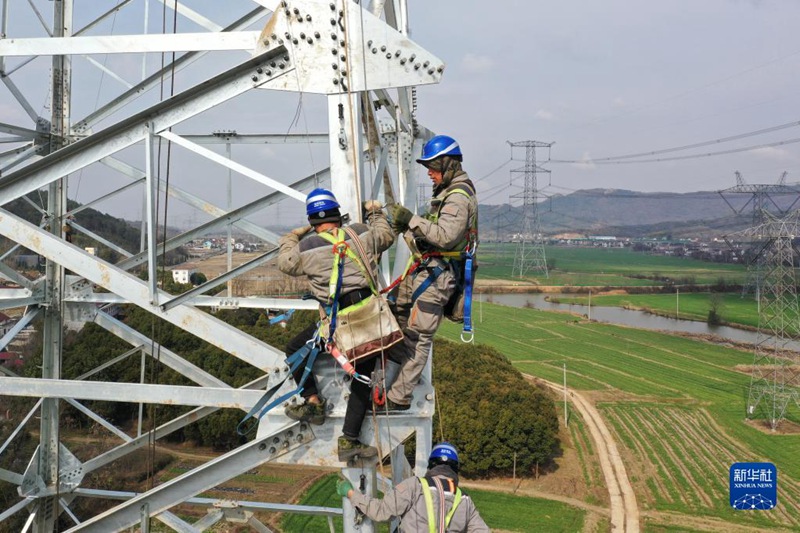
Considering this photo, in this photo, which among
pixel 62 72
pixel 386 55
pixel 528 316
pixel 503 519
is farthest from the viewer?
pixel 528 316

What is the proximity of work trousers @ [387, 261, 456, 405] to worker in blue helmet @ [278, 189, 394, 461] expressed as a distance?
27cm

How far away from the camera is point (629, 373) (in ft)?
191

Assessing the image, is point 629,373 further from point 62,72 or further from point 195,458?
point 62,72

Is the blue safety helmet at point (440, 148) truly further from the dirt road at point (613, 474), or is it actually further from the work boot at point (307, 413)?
the dirt road at point (613, 474)

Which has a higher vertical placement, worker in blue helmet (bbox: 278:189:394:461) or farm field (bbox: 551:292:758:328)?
worker in blue helmet (bbox: 278:189:394:461)

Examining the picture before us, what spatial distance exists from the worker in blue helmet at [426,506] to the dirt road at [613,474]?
1061 inches

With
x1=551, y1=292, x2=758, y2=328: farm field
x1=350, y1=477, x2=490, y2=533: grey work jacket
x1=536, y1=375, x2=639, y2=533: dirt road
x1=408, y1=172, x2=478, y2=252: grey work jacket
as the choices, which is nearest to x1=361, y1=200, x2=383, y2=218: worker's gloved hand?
x1=408, y1=172, x2=478, y2=252: grey work jacket

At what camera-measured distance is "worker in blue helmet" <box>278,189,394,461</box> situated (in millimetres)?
4977

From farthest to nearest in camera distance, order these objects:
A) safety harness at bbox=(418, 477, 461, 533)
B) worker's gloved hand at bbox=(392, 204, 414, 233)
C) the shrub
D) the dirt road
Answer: the shrub → the dirt road → worker's gloved hand at bbox=(392, 204, 414, 233) → safety harness at bbox=(418, 477, 461, 533)

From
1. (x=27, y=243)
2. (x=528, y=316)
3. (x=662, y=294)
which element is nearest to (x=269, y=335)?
(x=27, y=243)

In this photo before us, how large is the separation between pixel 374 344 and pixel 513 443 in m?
31.1

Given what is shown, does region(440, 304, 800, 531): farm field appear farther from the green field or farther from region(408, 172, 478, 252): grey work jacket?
the green field

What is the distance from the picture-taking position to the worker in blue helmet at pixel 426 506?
4816mm

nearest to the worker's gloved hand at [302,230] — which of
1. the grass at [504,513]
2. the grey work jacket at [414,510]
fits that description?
the grey work jacket at [414,510]
